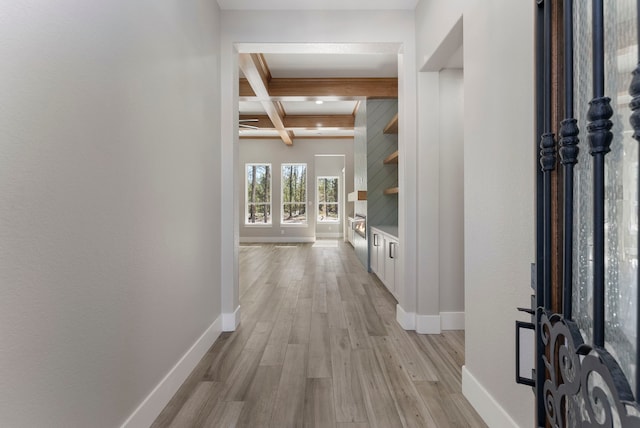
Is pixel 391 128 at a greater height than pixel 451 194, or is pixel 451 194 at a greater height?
pixel 391 128

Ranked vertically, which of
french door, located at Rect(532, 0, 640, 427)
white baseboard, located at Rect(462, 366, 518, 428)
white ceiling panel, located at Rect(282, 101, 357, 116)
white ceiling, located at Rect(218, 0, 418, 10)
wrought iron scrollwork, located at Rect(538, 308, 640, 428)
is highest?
white ceiling panel, located at Rect(282, 101, 357, 116)

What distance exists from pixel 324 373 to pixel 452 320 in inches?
53.0

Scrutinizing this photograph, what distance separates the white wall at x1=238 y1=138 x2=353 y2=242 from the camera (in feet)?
32.4

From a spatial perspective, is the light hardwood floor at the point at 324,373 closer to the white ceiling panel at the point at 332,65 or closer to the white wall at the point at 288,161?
the white ceiling panel at the point at 332,65

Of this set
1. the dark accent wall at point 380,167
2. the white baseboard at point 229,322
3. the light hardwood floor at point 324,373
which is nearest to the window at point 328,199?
the dark accent wall at point 380,167

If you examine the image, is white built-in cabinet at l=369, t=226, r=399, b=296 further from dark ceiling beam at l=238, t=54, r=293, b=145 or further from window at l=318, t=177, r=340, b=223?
window at l=318, t=177, r=340, b=223

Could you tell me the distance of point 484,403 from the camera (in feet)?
5.60

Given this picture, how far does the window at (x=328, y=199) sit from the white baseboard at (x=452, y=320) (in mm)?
7365

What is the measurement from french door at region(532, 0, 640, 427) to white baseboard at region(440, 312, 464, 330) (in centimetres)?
196

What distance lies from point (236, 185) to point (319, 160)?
7113 mm

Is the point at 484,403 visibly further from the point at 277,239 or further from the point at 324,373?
the point at 277,239

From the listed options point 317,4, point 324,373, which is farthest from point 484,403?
point 317,4

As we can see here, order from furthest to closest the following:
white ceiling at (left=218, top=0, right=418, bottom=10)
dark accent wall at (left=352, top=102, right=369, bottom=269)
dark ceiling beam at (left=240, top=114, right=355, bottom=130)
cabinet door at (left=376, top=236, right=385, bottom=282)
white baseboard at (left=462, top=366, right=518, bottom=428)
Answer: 1. dark ceiling beam at (left=240, top=114, right=355, bottom=130)
2. dark accent wall at (left=352, top=102, right=369, bottom=269)
3. cabinet door at (left=376, top=236, right=385, bottom=282)
4. white ceiling at (left=218, top=0, right=418, bottom=10)
5. white baseboard at (left=462, top=366, right=518, bottom=428)

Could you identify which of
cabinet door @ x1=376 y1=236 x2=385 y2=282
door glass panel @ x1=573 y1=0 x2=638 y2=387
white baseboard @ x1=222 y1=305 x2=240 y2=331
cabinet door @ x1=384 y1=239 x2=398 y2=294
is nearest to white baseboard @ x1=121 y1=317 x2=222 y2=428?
white baseboard @ x1=222 y1=305 x2=240 y2=331
